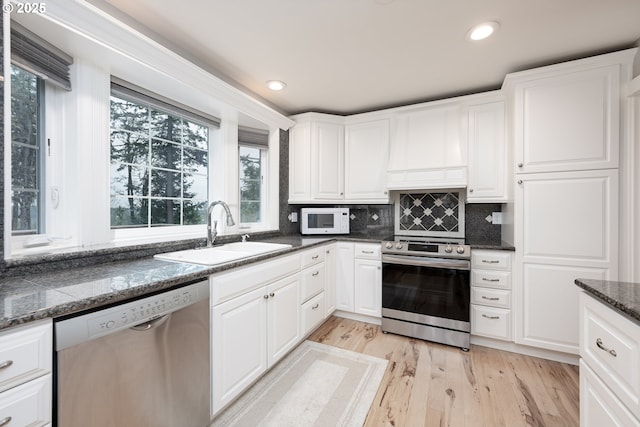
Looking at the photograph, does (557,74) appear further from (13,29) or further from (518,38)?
(13,29)

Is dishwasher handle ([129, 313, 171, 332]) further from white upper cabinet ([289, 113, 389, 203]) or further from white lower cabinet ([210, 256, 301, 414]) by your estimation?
white upper cabinet ([289, 113, 389, 203])

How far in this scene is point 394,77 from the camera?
2289 millimetres

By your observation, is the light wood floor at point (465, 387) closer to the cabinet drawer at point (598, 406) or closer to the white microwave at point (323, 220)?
the cabinet drawer at point (598, 406)

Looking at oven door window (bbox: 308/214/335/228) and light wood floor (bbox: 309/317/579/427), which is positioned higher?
oven door window (bbox: 308/214/335/228)

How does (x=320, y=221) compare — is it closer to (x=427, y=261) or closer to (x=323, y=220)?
(x=323, y=220)

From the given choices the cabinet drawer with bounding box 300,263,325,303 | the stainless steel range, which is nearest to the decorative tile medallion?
the stainless steel range

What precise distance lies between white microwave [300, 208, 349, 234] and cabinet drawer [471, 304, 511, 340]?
1488 mm

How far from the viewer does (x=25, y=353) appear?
0.76 meters

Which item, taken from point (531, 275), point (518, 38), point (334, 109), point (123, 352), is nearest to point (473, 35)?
point (518, 38)

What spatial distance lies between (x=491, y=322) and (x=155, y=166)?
2968mm

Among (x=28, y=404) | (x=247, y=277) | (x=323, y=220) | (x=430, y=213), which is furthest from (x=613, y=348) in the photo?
(x=323, y=220)

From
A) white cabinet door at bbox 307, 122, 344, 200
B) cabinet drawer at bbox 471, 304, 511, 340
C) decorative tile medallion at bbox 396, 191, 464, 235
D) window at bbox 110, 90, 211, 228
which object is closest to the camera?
window at bbox 110, 90, 211, 228

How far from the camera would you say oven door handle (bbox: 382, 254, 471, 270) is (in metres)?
2.18

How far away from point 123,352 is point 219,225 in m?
1.38
